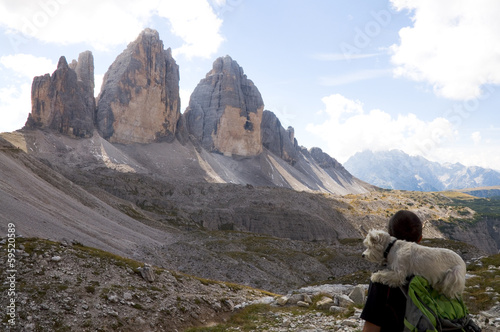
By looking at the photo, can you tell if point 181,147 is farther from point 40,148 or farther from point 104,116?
point 40,148

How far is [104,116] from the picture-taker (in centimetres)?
18575

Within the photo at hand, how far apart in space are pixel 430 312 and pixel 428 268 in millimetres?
531

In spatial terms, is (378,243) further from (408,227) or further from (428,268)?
(428,268)

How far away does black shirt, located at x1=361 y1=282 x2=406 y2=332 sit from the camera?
465 centimetres

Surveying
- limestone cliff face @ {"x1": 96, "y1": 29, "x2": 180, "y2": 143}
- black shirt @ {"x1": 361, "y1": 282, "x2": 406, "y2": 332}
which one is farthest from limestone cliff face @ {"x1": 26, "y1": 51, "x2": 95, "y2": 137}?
black shirt @ {"x1": 361, "y1": 282, "x2": 406, "y2": 332}

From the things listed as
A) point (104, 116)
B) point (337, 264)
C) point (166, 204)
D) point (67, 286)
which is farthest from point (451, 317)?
point (104, 116)

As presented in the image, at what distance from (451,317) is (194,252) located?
6167cm

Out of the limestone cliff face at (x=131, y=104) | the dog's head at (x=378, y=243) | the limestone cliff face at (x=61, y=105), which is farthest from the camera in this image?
the limestone cliff face at (x=131, y=104)

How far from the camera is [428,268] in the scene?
15.2 feet

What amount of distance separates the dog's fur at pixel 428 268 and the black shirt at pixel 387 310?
14cm

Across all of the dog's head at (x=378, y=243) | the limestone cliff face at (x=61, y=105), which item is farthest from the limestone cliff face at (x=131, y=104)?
the dog's head at (x=378, y=243)

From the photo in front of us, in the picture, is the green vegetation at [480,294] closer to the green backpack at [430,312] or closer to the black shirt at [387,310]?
the green backpack at [430,312]

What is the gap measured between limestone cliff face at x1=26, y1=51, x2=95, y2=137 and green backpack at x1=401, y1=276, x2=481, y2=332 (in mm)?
182342

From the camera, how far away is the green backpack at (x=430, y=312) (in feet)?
14.5
